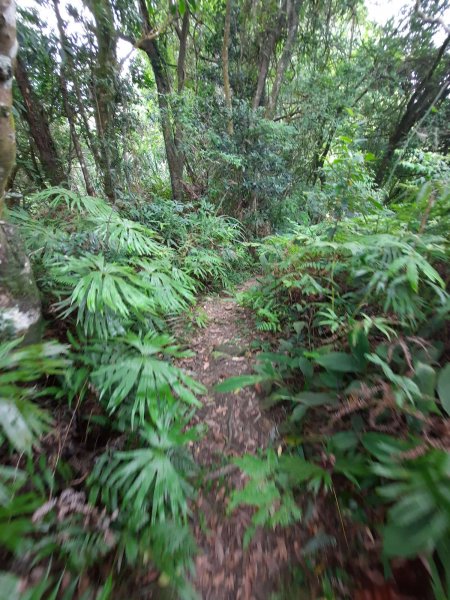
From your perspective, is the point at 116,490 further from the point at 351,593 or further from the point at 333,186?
the point at 333,186

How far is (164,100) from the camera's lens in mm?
5324

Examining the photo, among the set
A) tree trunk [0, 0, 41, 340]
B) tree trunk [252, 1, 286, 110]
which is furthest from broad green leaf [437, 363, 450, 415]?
tree trunk [252, 1, 286, 110]

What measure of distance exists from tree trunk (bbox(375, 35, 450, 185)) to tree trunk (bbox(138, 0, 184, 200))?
6.24 m

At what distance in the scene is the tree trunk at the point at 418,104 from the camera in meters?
6.90

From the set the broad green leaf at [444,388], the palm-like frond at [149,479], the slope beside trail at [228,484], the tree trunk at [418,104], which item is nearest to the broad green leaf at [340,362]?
the broad green leaf at [444,388]

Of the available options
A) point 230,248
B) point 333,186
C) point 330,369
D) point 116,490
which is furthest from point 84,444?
point 230,248

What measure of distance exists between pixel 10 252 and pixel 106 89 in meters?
4.45

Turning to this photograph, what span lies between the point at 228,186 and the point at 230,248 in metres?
2.00

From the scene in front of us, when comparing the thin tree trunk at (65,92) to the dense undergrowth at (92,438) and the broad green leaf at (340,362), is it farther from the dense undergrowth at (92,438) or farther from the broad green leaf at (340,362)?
the broad green leaf at (340,362)

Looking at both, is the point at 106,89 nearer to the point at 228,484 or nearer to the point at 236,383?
the point at 236,383

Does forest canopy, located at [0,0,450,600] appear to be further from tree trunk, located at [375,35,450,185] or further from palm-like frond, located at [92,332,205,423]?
tree trunk, located at [375,35,450,185]

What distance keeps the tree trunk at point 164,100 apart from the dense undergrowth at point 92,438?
11.9ft

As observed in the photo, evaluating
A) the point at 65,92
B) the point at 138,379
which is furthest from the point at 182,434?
the point at 65,92

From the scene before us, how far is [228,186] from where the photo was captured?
20.7ft
